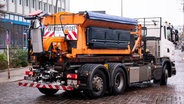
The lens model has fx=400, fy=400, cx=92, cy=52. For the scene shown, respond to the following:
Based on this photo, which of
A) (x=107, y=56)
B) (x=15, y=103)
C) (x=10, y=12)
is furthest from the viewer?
(x=10, y=12)

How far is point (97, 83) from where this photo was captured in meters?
13.3

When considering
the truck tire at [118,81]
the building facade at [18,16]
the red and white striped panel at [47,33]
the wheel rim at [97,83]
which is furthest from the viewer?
the building facade at [18,16]

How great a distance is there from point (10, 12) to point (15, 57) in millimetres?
21587

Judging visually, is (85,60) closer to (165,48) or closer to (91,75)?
(91,75)

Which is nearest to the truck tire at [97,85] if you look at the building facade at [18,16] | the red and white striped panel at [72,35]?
the red and white striped panel at [72,35]

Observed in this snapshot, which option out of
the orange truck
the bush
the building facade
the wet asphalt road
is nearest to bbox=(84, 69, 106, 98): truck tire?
the orange truck

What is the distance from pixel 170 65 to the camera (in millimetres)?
19188

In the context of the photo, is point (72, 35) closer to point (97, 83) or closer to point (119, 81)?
point (97, 83)

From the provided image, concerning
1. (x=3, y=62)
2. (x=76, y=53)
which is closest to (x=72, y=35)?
(x=76, y=53)

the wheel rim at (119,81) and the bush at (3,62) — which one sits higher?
the bush at (3,62)

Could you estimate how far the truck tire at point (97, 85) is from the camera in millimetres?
12991

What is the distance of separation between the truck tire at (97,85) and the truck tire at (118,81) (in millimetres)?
616

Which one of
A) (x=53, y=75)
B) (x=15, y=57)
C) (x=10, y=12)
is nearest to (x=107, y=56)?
(x=53, y=75)

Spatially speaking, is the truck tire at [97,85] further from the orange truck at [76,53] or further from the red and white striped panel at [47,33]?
the red and white striped panel at [47,33]
